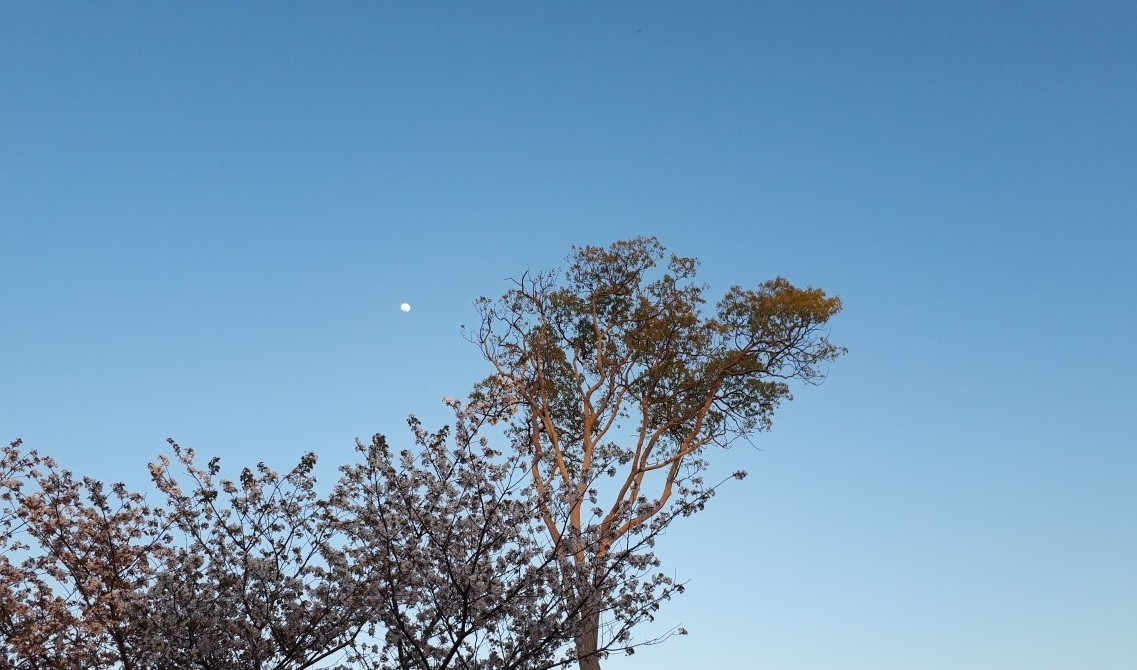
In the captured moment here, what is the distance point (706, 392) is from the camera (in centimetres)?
1703

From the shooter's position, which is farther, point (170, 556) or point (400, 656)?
point (170, 556)

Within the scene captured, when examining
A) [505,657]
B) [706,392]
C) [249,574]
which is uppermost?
[706,392]

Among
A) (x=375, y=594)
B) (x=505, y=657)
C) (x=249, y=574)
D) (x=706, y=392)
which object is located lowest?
(x=505, y=657)

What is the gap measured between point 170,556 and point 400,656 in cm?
266

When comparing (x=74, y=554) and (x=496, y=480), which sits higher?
(x=74, y=554)

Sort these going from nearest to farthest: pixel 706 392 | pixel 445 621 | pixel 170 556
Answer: pixel 445 621, pixel 170 556, pixel 706 392

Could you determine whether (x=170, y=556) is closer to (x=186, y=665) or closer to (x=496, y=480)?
(x=186, y=665)

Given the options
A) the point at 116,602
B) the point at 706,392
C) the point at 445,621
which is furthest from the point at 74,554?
the point at 706,392

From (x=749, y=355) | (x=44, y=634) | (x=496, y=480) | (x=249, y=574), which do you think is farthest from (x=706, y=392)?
(x=44, y=634)

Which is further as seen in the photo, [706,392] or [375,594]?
[706,392]

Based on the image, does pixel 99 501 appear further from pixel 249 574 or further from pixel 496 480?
pixel 496 480

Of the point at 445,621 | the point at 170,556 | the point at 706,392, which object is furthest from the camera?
the point at 706,392

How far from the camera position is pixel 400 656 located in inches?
357

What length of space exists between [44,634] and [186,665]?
1411 mm
